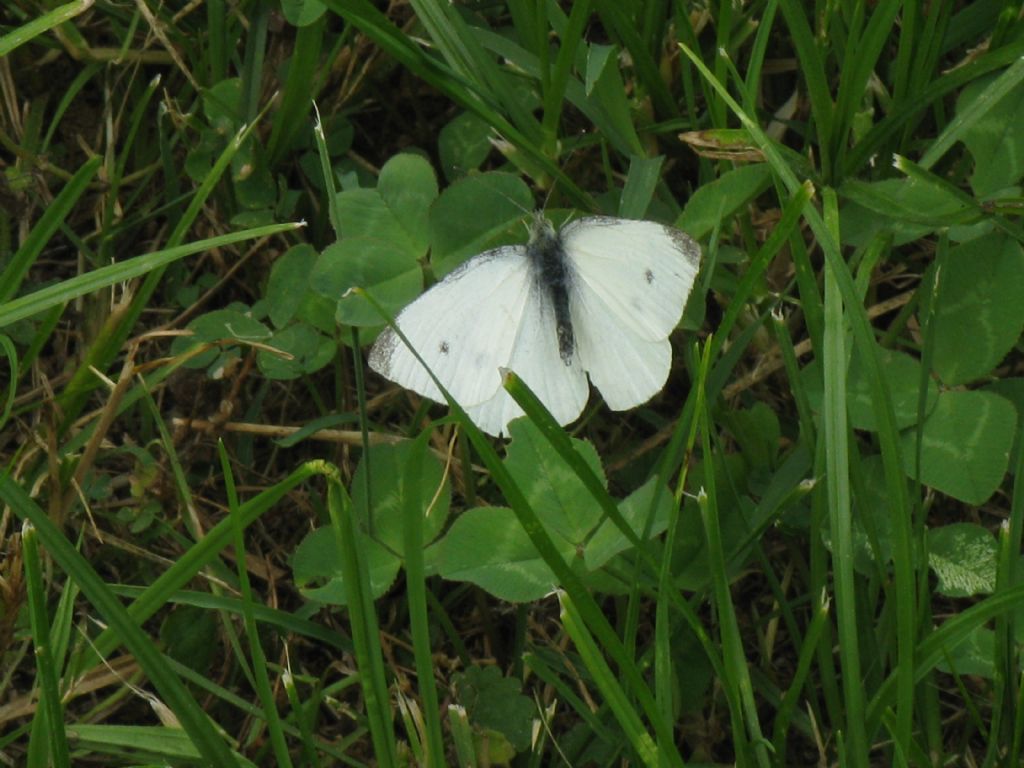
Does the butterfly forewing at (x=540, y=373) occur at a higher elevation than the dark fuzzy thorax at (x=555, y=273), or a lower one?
lower

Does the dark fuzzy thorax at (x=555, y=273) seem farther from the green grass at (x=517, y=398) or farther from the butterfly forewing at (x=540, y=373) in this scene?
the green grass at (x=517, y=398)

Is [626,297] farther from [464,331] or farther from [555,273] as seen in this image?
[464,331]

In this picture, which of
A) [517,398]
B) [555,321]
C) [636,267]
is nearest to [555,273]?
[555,321]

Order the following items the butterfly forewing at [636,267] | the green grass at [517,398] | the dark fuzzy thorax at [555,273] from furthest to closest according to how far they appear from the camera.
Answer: the dark fuzzy thorax at [555,273], the butterfly forewing at [636,267], the green grass at [517,398]

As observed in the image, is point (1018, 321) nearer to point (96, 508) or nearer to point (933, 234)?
point (933, 234)

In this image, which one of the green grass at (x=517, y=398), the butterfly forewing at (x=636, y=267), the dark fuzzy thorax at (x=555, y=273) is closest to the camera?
the green grass at (x=517, y=398)

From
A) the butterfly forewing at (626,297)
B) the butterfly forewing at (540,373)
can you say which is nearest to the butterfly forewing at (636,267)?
the butterfly forewing at (626,297)
